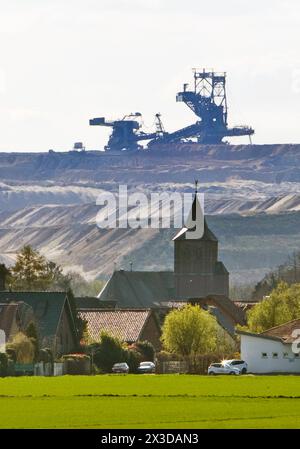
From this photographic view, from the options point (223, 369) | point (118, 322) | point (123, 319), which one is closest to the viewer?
point (223, 369)

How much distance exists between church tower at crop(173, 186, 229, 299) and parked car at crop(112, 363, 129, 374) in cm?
8268

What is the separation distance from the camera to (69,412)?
4441cm

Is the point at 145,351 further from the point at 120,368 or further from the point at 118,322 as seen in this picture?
the point at 120,368

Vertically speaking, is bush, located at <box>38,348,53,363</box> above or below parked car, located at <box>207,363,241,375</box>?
above

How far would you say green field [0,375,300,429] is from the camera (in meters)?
41.1

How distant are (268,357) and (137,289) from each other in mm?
83938

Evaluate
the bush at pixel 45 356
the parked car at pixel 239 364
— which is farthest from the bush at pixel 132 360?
the parked car at pixel 239 364

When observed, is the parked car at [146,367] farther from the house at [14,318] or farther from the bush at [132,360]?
the house at [14,318]

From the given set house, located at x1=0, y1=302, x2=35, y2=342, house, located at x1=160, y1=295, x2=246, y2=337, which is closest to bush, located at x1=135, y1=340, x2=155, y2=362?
house, located at x1=0, y1=302, x2=35, y2=342

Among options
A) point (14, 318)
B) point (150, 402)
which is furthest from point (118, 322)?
point (150, 402)

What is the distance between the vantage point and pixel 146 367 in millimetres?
80688

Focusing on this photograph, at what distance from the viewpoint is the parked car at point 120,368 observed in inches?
3076

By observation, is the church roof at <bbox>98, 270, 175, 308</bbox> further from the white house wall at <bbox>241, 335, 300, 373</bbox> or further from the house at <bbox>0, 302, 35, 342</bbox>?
the white house wall at <bbox>241, 335, 300, 373</bbox>

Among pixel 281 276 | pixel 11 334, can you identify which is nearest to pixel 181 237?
pixel 281 276
